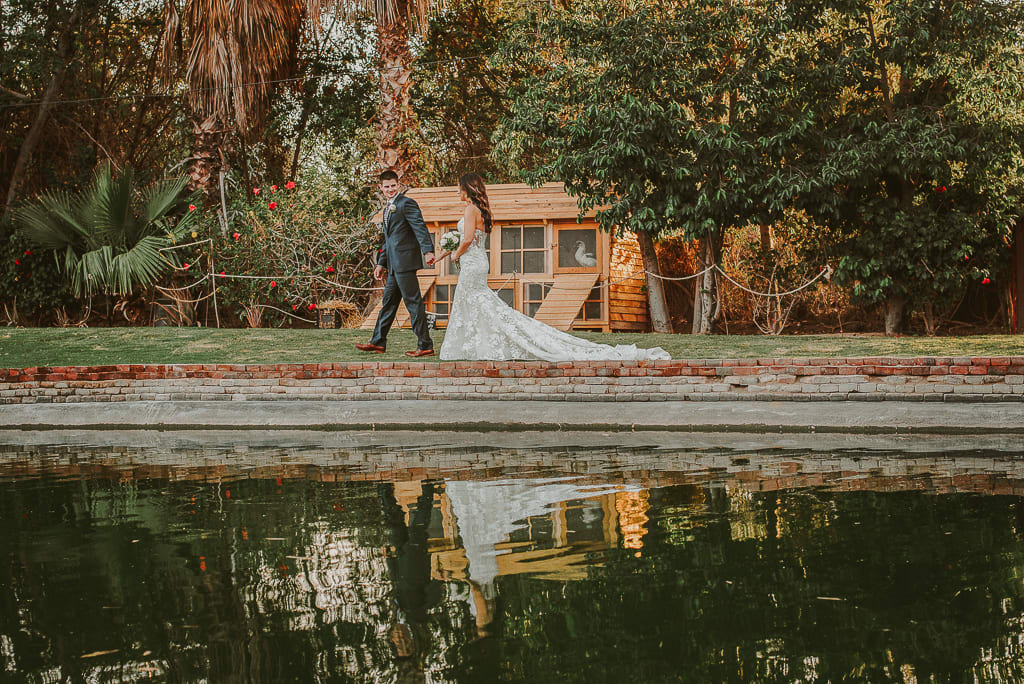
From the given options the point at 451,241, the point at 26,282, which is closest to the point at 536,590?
the point at 451,241

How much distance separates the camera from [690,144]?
1762cm

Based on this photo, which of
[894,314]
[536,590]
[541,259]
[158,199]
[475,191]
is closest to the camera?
[536,590]

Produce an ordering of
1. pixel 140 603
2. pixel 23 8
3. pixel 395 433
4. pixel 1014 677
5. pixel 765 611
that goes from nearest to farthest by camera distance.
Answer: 1. pixel 1014 677
2. pixel 765 611
3. pixel 140 603
4. pixel 395 433
5. pixel 23 8

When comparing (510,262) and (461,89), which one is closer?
(510,262)

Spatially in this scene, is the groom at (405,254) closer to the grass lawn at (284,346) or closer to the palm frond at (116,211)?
the grass lawn at (284,346)

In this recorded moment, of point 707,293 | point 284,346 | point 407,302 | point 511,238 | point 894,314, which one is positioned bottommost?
point 284,346

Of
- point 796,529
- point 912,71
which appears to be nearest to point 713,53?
point 912,71

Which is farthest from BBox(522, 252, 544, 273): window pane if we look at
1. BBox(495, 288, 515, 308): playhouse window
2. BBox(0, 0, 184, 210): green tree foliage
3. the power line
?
BBox(0, 0, 184, 210): green tree foliage

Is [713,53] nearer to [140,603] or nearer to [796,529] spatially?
[796,529]

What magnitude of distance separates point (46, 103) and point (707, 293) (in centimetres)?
1539

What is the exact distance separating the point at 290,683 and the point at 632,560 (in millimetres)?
1823

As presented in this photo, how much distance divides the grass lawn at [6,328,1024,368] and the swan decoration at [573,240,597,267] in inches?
209

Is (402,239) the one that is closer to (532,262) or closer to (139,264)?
(139,264)

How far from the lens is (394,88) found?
1972 centimetres
